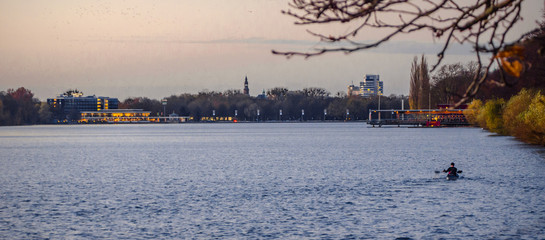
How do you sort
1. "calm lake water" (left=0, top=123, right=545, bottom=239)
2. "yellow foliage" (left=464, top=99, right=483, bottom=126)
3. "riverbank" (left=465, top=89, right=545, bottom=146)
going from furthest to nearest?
"yellow foliage" (left=464, top=99, right=483, bottom=126) < "riverbank" (left=465, top=89, right=545, bottom=146) < "calm lake water" (left=0, top=123, right=545, bottom=239)

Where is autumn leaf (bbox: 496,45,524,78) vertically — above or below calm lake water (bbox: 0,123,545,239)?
above

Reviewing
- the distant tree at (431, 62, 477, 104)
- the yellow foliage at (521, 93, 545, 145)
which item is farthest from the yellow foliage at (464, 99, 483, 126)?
the yellow foliage at (521, 93, 545, 145)

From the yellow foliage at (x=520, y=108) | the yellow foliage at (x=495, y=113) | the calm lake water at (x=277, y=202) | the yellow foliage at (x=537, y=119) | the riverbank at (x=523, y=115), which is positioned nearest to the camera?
the calm lake water at (x=277, y=202)

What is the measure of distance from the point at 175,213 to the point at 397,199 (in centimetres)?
1185

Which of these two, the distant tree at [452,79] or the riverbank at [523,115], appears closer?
the riverbank at [523,115]

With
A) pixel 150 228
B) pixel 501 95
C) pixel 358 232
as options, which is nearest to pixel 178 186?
pixel 150 228

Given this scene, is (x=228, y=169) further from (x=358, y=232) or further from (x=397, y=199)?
(x=358, y=232)

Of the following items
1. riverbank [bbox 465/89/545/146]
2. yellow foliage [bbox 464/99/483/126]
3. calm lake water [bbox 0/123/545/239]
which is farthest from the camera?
yellow foliage [bbox 464/99/483/126]

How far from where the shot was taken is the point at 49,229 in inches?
1115

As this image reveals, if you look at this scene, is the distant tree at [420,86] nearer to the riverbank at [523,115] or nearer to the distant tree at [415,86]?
the distant tree at [415,86]

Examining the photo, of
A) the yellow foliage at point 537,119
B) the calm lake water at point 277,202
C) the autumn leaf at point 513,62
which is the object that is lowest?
the calm lake water at point 277,202

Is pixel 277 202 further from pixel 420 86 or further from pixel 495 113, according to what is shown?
pixel 420 86

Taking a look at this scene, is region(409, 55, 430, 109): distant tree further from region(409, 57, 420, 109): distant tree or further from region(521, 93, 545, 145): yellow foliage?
region(521, 93, 545, 145): yellow foliage

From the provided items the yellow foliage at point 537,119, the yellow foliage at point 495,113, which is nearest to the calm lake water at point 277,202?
the yellow foliage at point 537,119
